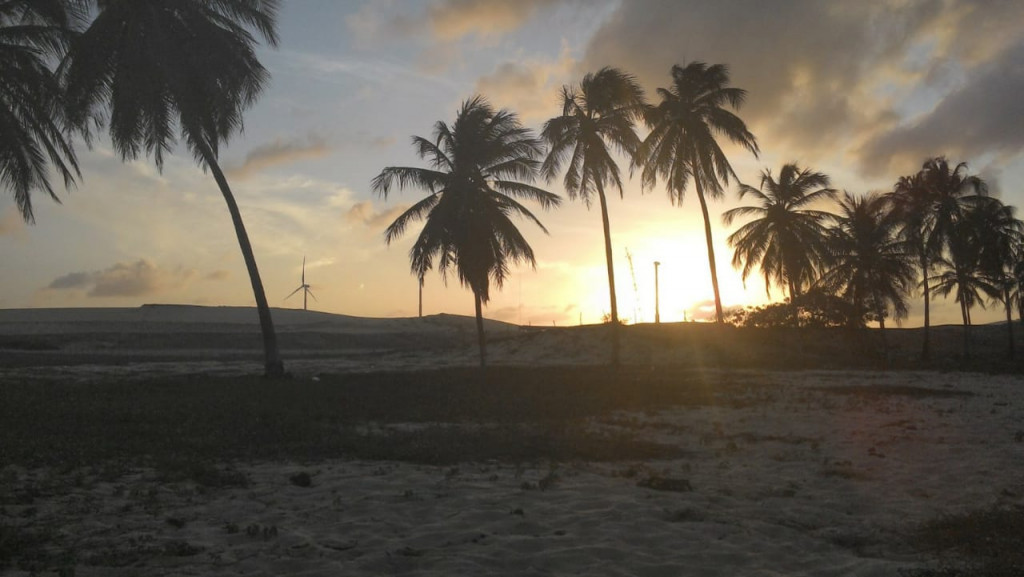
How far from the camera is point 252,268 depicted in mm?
26375

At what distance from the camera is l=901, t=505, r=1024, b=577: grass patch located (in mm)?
6086

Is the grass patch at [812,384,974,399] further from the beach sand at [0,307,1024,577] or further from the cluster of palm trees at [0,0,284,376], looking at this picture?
the cluster of palm trees at [0,0,284,376]

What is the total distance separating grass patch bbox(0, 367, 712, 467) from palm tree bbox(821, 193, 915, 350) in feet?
73.7

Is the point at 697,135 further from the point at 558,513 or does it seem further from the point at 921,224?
the point at 558,513

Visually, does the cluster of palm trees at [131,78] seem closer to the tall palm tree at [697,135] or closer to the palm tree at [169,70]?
the palm tree at [169,70]

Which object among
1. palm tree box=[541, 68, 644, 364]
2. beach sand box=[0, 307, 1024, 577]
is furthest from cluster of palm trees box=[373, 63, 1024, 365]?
beach sand box=[0, 307, 1024, 577]

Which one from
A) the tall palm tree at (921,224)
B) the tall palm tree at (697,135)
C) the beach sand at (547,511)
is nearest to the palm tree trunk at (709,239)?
the tall palm tree at (697,135)

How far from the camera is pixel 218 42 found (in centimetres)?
2414

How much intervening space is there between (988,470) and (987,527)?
3503 mm

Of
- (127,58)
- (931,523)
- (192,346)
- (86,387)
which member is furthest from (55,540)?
(192,346)

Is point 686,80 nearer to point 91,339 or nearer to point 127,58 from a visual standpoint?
point 127,58

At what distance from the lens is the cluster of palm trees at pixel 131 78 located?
21.1 m

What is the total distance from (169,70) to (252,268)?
6.87 meters

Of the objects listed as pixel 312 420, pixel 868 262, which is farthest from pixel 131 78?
pixel 868 262
